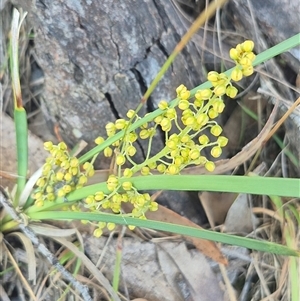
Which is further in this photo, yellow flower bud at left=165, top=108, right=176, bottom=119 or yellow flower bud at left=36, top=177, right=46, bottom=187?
yellow flower bud at left=36, top=177, right=46, bottom=187

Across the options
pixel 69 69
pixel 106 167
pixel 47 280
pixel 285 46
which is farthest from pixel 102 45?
pixel 47 280

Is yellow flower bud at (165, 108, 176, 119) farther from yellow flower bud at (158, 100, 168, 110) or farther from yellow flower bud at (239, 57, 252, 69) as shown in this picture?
yellow flower bud at (239, 57, 252, 69)

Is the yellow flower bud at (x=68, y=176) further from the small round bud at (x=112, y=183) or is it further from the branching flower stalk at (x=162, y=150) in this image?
the small round bud at (x=112, y=183)

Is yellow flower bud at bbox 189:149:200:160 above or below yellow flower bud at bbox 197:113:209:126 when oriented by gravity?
below

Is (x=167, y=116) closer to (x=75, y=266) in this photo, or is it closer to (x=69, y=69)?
(x=69, y=69)

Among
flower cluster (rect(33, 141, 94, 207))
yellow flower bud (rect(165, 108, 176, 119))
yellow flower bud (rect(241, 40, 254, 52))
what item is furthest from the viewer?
flower cluster (rect(33, 141, 94, 207))

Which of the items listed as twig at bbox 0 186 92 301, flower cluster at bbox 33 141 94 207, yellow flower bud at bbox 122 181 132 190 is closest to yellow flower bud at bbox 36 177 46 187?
flower cluster at bbox 33 141 94 207

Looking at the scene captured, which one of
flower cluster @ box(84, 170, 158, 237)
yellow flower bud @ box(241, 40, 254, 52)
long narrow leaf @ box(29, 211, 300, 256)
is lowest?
long narrow leaf @ box(29, 211, 300, 256)

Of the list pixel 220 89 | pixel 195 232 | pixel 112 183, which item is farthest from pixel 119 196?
pixel 220 89
